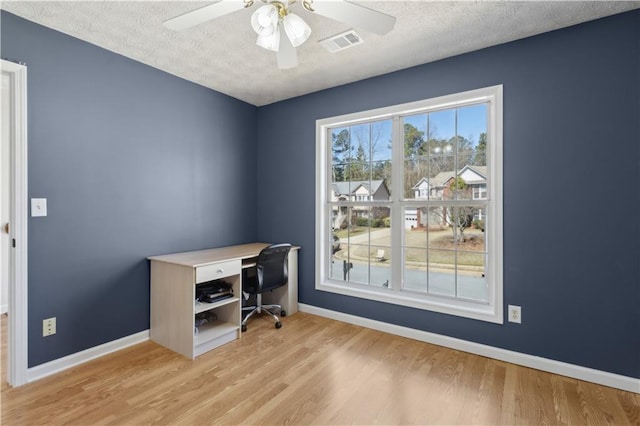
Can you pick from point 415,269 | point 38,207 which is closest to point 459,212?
point 415,269

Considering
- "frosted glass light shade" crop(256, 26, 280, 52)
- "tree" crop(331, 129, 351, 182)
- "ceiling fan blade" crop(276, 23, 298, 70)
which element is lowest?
"tree" crop(331, 129, 351, 182)

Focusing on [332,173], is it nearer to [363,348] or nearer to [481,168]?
[481,168]

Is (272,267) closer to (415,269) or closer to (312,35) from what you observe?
(415,269)

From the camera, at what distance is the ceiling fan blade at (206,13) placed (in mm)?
1549

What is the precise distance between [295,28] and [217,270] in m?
1.99

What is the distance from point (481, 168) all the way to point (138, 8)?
288 cm

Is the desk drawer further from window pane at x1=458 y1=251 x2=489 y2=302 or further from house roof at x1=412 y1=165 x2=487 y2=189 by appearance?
window pane at x1=458 y1=251 x2=489 y2=302

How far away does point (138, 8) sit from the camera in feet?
6.68


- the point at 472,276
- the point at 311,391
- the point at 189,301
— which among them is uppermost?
the point at 472,276

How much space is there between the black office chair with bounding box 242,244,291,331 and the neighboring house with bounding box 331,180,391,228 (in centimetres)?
75

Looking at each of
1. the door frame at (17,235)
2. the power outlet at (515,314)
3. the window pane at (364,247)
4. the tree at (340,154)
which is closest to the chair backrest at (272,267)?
the window pane at (364,247)

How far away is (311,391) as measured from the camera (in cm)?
208

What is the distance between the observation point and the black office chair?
3090 millimetres

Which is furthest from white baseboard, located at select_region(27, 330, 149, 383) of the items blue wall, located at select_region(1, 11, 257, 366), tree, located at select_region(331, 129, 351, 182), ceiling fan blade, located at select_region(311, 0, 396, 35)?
ceiling fan blade, located at select_region(311, 0, 396, 35)
